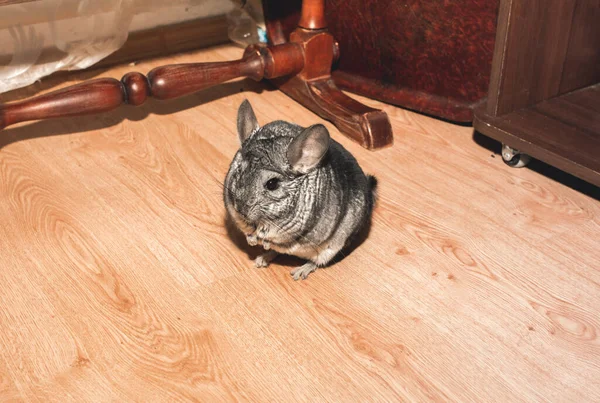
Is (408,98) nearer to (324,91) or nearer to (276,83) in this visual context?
(324,91)

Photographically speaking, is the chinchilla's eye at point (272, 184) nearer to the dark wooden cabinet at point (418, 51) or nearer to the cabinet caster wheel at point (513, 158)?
the cabinet caster wheel at point (513, 158)

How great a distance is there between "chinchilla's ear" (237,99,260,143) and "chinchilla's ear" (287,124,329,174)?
0.55 feet

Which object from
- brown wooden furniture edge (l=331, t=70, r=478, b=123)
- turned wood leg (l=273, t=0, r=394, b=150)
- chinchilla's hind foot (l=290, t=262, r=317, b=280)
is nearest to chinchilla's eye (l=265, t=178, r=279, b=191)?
chinchilla's hind foot (l=290, t=262, r=317, b=280)

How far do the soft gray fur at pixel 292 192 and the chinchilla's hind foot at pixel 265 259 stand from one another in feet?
0.29

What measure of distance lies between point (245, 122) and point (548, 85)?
108 centimetres

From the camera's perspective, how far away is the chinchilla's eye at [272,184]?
154 cm

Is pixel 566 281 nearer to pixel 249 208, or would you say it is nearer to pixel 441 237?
pixel 441 237

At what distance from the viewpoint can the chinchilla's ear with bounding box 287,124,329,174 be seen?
1.49 m

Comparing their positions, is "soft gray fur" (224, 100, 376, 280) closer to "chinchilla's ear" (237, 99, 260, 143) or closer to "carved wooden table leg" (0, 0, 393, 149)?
"chinchilla's ear" (237, 99, 260, 143)

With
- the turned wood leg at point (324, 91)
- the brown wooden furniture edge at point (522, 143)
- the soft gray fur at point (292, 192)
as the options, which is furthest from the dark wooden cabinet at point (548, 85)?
the soft gray fur at point (292, 192)

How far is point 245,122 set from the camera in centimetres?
165

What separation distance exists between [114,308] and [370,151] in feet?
3.40

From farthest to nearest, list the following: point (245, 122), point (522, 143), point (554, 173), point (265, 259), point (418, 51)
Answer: point (418, 51) < point (554, 173) < point (522, 143) < point (265, 259) < point (245, 122)

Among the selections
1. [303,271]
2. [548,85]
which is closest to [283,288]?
[303,271]
